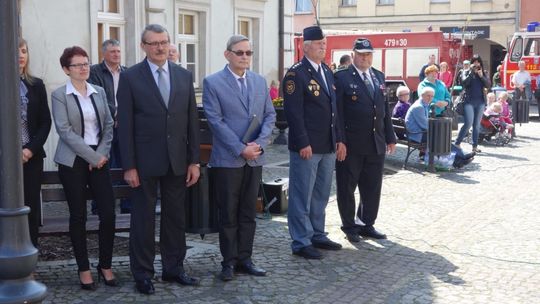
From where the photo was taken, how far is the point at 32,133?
20.8 feet

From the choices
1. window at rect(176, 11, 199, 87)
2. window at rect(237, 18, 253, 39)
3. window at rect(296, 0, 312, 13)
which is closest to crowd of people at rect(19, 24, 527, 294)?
window at rect(176, 11, 199, 87)

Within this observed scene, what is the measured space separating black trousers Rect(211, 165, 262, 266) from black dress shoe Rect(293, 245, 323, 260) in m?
0.72

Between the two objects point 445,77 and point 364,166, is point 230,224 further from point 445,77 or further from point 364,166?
point 445,77

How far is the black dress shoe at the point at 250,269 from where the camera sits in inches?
264

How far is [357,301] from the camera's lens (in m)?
6.16

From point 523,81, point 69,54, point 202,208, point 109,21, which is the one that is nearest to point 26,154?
point 69,54

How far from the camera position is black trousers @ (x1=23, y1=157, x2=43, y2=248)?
6.25 m

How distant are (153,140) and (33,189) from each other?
1.01 meters

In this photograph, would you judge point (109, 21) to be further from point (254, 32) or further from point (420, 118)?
point (254, 32)

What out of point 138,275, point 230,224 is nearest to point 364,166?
point 230,224

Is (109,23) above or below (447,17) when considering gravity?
below

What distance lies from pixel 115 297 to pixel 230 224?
1095mm

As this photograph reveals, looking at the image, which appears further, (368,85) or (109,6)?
(109,6)

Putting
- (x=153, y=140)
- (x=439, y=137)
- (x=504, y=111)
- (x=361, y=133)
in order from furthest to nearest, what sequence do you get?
(x=504, y=111) → (x=439, y=137) → (x=361, y=133) → (x=153, y=140)
